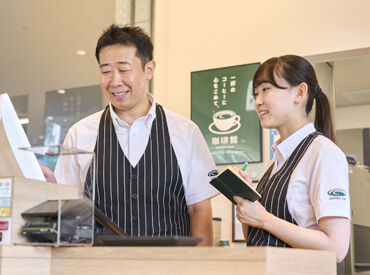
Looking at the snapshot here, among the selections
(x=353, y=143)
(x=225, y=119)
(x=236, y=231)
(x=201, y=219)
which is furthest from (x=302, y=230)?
(x=353, y=143)

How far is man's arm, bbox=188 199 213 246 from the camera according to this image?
2.06m

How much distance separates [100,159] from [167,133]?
27 centimetres

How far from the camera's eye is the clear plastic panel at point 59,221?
1.28 metres

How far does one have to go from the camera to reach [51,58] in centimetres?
416

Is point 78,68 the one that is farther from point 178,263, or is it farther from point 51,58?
point 178,263

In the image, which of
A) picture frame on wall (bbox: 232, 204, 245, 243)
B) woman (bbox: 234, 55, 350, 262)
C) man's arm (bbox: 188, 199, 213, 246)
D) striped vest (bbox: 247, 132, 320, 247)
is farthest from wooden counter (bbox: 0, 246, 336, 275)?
picture frame on wall (bbox: 232, 204, 245, 243)

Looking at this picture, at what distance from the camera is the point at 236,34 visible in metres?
4.23

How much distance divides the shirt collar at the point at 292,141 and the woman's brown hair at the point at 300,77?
3.9 inches

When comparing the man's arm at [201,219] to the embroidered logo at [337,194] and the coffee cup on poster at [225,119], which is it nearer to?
the embroidered logo at [337,194]

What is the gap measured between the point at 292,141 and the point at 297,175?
17cm

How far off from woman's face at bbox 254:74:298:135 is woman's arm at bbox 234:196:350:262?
0.36m

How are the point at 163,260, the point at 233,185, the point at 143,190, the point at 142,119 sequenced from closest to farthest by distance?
1. the point at 163,260
2. the point at 233,185
3. the point at 143,190
4. the point at 142,119

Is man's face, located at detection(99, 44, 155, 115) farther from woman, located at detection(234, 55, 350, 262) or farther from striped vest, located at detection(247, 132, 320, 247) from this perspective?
striped vest, located at detection(247, 132, 320, 247)

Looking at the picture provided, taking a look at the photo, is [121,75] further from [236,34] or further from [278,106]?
[236,34]
